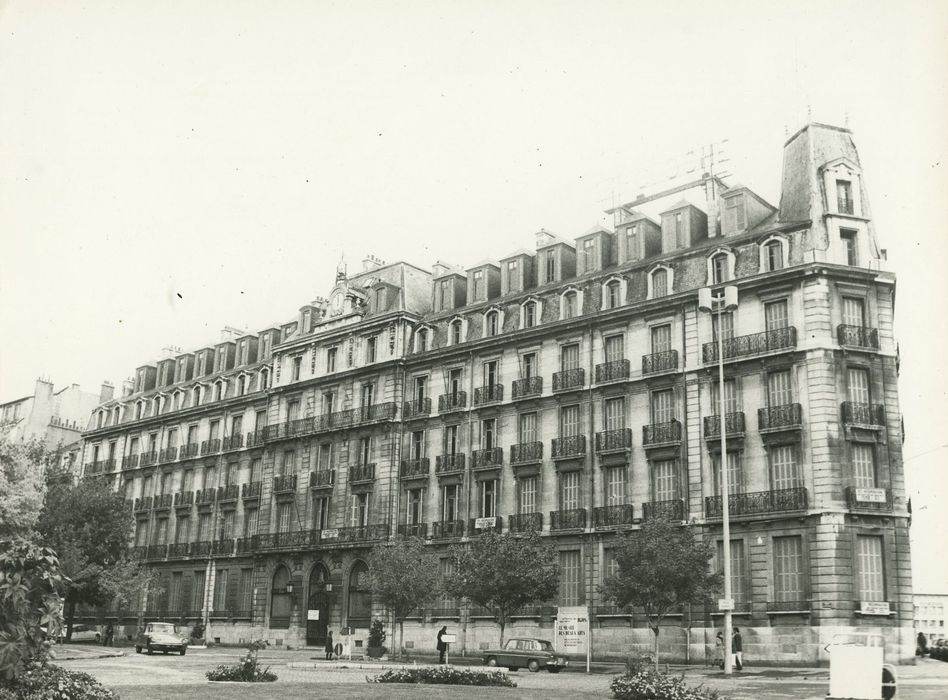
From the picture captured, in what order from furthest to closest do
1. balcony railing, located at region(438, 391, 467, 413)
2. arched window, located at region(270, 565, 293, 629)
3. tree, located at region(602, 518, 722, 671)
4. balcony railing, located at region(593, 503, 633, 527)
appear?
arched window, located at region(270, 565, 293, 629)
balcony railing, located at region(438, 391, 467, 413)
balcony railing, located at region(593, 503, 633, 527)
tree, located at region(602, 518, 722, 671)

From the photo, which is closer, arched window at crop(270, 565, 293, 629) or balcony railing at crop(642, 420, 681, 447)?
balcony railing at crop(642, 420, 681, 447)

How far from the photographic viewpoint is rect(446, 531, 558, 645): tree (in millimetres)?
40188

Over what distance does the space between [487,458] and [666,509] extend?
10274 millimetres

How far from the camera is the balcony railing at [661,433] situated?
41.8 metres

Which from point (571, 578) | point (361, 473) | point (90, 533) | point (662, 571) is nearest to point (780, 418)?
point (662, 571)

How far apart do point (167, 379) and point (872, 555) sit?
54.1 meters

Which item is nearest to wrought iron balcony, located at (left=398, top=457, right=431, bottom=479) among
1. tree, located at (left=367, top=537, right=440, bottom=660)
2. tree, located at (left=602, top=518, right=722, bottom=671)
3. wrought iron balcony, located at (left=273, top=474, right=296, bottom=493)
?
tree, located at (left=367, top=537, right=440, bottom=660)

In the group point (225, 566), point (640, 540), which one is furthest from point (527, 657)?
point (225, 566)

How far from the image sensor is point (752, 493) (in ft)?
128

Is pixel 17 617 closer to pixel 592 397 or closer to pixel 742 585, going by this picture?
pixel 742 585

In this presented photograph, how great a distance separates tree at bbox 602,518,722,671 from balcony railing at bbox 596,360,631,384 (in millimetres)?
8740

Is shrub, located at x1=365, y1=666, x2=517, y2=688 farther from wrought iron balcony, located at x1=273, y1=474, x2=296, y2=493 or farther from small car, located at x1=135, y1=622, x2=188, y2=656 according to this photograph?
wrought iron balcony, located at x1=273, y1=474, x2=296, y2=493

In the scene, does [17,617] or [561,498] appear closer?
[17,617]

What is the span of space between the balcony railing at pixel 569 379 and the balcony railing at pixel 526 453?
2.83 m
